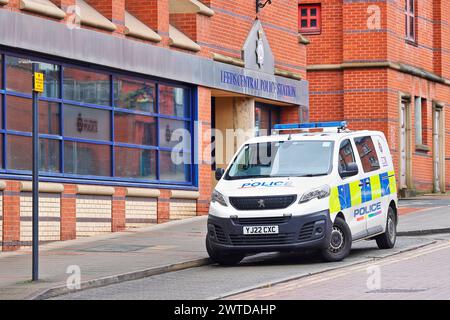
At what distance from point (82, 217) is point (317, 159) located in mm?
5761

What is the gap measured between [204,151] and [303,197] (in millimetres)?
9401

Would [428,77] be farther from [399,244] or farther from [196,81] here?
[399,244]

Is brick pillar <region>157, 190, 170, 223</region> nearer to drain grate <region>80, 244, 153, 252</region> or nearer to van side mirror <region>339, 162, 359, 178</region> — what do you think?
drain grate <region>80, 244, 153, 252</region>

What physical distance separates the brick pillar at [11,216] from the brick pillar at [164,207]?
501cm

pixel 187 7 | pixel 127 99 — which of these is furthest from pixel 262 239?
pixel 187 7

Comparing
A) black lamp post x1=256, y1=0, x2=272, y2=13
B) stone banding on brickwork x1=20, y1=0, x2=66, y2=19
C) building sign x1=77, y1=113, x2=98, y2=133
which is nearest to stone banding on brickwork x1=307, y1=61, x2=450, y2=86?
black lamp post x1=256, y1=0, x2=272, y2=13

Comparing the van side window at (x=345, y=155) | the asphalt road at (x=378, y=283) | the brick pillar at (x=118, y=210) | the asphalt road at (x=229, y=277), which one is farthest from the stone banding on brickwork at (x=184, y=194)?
the asphalt road at (x=378, y=283)

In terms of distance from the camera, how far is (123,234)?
23.6 meters

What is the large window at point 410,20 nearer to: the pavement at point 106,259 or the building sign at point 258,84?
the building sign at point 258,84

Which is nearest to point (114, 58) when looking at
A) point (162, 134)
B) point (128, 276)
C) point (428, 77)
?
point (162, 134)

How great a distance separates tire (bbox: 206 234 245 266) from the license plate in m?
0.59

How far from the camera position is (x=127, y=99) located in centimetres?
2489

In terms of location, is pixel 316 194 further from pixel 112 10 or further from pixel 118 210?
pixel 112 10

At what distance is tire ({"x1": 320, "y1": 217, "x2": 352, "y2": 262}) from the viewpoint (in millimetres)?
18250
